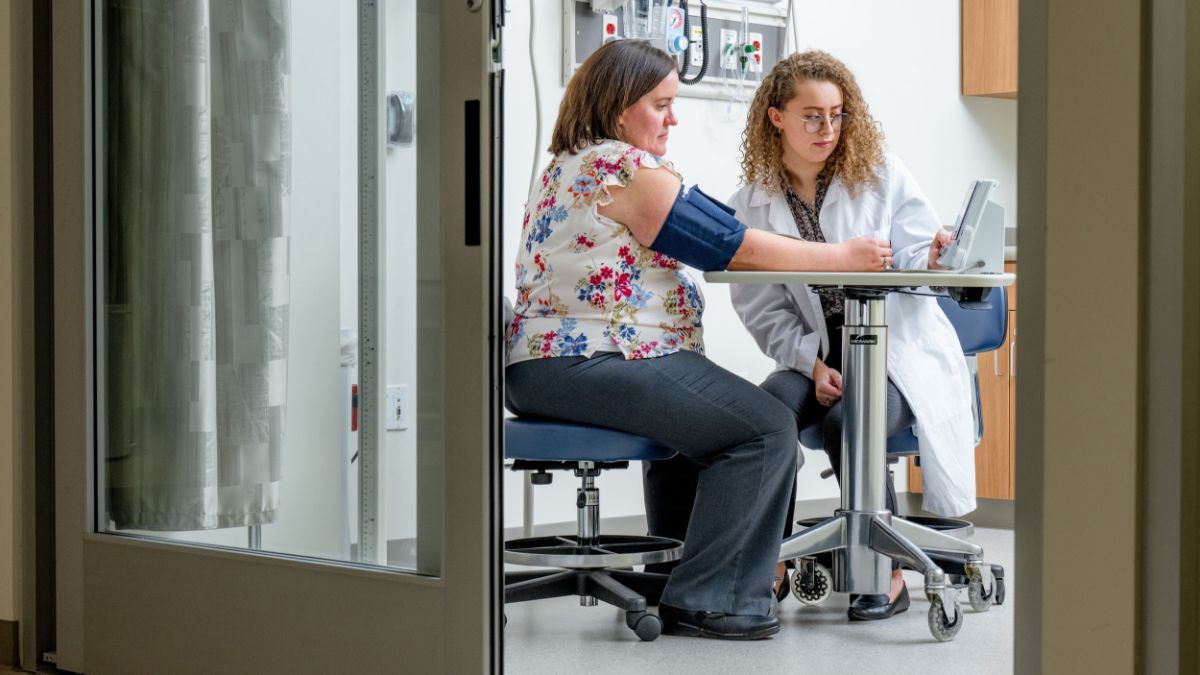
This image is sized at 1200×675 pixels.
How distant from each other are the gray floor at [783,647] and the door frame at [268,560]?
51 centimetres

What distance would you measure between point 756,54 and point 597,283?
Result: 174 centimetres

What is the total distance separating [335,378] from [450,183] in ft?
1.29

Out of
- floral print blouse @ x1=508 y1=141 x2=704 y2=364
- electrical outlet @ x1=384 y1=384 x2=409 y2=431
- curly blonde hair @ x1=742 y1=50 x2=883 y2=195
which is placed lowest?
electrical outlet @ x1=384 y1=384 x2=409 y2=431

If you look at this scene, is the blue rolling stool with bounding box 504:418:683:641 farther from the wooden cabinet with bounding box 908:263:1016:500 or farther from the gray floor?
the wooden cabinet with bounding box 908:263:1016:500

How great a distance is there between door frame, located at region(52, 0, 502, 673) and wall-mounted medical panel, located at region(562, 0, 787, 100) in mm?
1607

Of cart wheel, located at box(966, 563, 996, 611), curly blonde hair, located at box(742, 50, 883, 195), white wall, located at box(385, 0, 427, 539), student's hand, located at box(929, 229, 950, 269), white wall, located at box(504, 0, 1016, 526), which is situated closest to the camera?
white wall, located at box(385, 0, 427, 539)

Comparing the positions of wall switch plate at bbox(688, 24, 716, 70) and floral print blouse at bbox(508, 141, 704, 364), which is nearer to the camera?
floral print blouse at bbox(508, 141, 704, 364)

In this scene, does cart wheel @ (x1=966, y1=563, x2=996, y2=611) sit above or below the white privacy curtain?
below

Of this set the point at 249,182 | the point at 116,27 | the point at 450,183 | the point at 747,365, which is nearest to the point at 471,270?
the point at 450,183

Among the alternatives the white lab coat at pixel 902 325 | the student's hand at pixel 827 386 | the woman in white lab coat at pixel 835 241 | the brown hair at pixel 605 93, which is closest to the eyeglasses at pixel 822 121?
the woman in white lab coat at pixel 835 241

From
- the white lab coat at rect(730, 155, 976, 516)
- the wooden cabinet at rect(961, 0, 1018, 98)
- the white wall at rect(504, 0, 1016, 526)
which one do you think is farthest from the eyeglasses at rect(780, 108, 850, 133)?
the wooden cabinet at rect(961, 0, 1018, 98)

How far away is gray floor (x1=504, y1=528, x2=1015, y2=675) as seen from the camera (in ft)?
7.58

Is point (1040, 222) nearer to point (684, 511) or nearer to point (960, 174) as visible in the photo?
point (684, 511)

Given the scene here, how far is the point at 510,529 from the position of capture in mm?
3557
